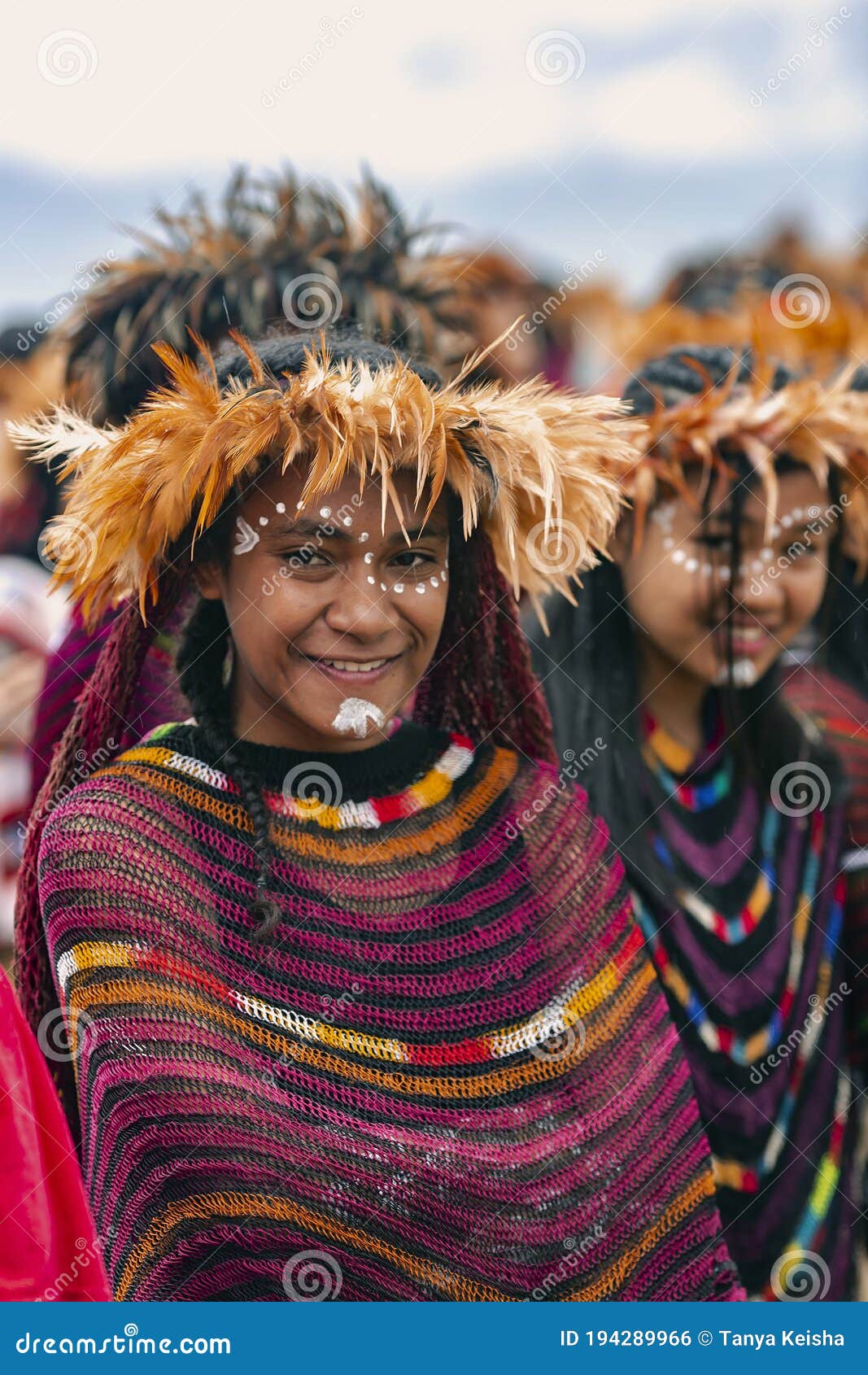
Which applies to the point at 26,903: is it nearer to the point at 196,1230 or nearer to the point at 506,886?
the point at 196,1230

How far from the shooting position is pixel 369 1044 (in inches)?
87.3

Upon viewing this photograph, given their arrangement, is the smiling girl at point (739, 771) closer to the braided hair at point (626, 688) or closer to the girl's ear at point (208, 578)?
the braided hair at point (626, 688)

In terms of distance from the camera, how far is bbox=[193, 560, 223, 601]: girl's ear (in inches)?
91.2

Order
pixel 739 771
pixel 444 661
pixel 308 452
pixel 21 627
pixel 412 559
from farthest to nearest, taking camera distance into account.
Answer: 1. pixel 21 627
2. pixel 739 771
3. pixel 444 661
4. pixel 412 559
5. pixel 308 452

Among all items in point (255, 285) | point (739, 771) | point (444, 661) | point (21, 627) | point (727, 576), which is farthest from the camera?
point (21, 627)

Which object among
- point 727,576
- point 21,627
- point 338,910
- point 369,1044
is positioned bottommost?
point 369,1044

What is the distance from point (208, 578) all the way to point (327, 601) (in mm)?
218

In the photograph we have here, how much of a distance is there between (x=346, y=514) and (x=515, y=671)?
610mm

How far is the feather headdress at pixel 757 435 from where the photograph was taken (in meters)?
3.02

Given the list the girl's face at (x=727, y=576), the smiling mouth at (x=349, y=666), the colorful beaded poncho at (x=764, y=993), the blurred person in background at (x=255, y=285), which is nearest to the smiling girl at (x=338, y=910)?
the smiling mouth at (x=349, y=666)

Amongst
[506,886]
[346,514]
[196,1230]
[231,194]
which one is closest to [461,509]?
[346,514]

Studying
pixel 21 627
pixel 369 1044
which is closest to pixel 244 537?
pixel 369 1044

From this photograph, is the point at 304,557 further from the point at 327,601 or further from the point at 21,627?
the point at 21,627

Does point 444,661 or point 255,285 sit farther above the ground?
point 255,285
